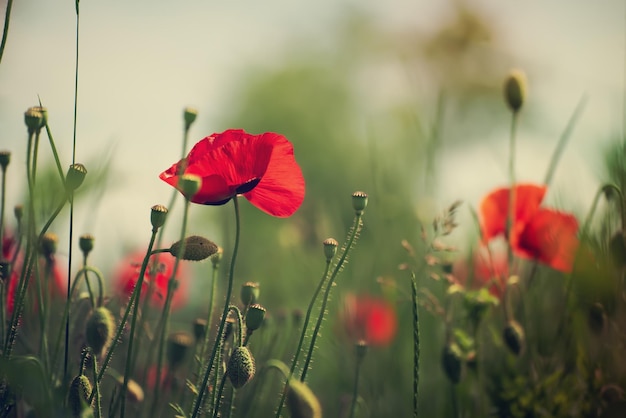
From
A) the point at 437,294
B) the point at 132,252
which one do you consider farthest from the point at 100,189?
the point at 437,294

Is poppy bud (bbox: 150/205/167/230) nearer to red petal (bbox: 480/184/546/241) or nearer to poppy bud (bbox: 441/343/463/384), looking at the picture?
poppy bud (bbox: 441/343/463/384)

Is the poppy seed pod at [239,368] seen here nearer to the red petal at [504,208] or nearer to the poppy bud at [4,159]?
the poppy bud at [4,159]

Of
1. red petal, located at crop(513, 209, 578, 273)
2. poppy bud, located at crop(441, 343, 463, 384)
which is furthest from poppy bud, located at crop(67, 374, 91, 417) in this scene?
red petal, located at crop(513, 209, 578, 273)

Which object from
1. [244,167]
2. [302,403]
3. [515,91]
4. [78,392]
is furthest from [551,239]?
[78,392]

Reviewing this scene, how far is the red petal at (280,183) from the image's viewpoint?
930 mm

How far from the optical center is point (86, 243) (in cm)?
98

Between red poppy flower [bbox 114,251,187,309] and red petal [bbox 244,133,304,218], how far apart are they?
17 cm

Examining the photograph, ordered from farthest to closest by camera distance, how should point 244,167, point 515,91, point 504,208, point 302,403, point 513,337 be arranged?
point 504,208 → point 515,91 → point 513,337 → point 244,167 → point 302,403

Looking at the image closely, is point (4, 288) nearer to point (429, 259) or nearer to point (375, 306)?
point (429, 259)

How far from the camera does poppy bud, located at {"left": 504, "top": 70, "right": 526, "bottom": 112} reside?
1327mm

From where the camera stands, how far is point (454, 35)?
7.25 meters

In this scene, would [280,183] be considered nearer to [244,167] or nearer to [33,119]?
[244,167]

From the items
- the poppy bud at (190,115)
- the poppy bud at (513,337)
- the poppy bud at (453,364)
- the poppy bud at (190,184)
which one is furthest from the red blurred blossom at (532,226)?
the poppy bud at (190,184)

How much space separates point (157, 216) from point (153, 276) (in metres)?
0.29
